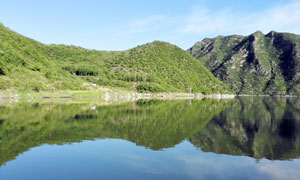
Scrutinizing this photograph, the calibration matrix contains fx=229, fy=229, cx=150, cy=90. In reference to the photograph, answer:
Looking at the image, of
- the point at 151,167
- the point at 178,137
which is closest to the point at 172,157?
the point at 151,167

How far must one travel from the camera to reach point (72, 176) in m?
14.6

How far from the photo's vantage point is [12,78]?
382ft

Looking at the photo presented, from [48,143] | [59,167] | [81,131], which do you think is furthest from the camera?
[81,131]

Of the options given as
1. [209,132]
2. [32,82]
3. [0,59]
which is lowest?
[209,132]

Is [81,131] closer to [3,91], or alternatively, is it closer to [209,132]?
[209,132]

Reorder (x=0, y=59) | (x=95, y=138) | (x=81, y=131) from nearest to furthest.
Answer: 1. (x=95, y=138)
2. (x=81, y=131)
3. (x=0, y=59)

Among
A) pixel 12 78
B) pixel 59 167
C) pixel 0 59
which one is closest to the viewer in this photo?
pixel 59 167

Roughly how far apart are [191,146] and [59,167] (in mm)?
12712

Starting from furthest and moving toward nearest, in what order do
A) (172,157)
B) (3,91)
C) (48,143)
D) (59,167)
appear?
1. (3,91)
2. (48,143)
3. (172,157)
4. (59,167)

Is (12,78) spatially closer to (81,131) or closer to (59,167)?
(81,131)

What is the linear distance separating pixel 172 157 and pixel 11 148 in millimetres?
14199

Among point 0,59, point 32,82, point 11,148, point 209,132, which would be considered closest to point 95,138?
point 11,148

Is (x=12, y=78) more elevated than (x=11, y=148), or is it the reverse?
(x=12, y=78)

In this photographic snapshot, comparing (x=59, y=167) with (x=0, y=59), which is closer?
(x=59, y=167)
